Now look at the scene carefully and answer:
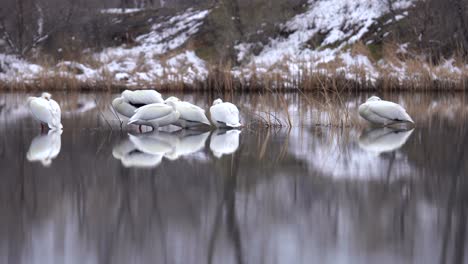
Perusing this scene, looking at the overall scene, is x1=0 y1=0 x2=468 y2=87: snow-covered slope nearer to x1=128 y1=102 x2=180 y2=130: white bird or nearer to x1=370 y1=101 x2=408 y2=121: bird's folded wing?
x1=370 y1=101 x2=408 y2=121: bird's folded wing

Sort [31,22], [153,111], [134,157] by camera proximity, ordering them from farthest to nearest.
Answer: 1. [31,22]
2. [153,111]
3. [134,157]

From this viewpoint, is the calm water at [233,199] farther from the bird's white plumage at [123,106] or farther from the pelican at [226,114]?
the bird's white plumage at [123,106]

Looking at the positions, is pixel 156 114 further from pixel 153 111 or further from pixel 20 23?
pixel 20 23

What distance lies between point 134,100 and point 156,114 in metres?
0.79

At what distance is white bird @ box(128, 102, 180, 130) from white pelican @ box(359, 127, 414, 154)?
1768 mm

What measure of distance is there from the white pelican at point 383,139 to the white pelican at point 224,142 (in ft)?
3.46

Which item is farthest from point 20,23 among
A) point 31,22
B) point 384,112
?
point 384,112

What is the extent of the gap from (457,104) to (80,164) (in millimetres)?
7378

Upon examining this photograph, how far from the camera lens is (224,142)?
5.48m

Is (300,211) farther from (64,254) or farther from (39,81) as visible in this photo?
(39,81)

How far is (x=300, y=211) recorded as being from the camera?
3014 millimetres

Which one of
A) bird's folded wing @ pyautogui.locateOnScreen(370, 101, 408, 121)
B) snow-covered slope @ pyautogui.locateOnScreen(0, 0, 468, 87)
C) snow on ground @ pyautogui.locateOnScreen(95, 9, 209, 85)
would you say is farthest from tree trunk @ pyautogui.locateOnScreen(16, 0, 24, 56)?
bird's folded wing @ pyautogui.locateOnScreen(370, 101, 408, 121)

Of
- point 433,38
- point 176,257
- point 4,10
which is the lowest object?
point 176,257

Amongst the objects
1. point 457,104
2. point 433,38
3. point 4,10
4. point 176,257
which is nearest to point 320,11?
point 433,38
